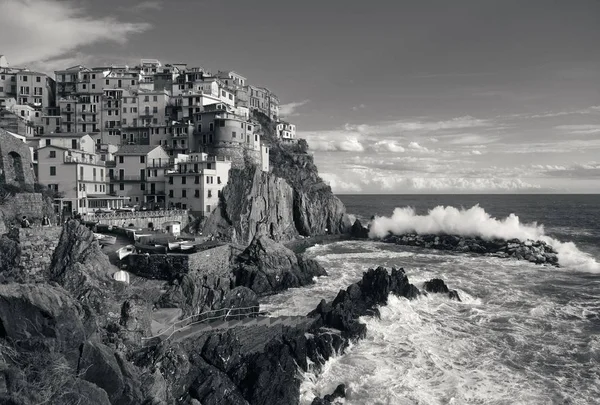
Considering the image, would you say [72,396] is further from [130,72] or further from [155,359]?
[130,72]

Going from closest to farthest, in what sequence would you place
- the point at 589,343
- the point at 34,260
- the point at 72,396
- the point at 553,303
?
1. the point at 72,396
2. the point at 589,343
3. the point at 34,260
4. the point at 553,303

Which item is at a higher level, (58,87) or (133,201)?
(58,87)

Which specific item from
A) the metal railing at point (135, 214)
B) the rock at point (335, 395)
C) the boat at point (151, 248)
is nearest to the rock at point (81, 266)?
the boat at point (151, 248)

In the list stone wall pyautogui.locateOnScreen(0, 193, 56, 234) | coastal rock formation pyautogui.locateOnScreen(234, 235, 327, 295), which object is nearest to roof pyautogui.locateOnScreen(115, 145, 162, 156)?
stone wall pyautogui.locateOnScreen(0, 193, 56, 234)

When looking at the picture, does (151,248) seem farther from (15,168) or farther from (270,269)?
(15,168)

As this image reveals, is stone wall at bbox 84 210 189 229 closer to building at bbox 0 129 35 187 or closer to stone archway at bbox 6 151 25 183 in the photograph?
building at bbox 0 129 35 187

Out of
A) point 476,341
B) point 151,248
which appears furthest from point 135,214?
point 476,341

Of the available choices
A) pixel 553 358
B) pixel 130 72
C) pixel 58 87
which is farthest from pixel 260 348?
pixel 58 87
